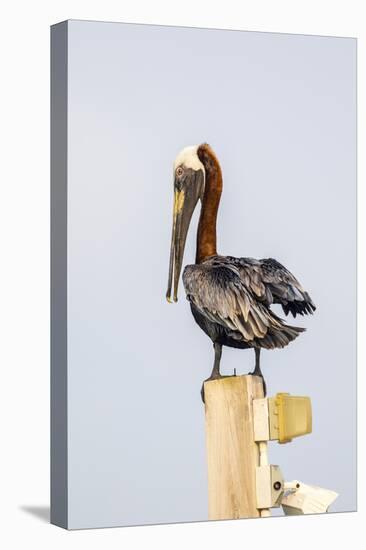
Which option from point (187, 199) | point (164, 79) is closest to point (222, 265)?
point (187, 199)

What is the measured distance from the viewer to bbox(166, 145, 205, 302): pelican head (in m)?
11.1

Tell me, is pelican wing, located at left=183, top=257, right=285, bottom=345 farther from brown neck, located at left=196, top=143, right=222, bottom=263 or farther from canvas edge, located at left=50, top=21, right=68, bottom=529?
canvas edge, located at left=50, top=21, right=68, bottom=529

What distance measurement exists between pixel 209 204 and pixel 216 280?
1.65ft

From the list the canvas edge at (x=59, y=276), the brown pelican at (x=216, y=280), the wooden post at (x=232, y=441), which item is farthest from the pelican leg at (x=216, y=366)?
the canvas edge at (x=59, y=276)

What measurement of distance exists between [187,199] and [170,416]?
1308 mm

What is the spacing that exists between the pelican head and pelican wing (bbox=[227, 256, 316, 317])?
33 centimetres

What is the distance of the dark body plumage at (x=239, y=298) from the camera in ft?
36.2

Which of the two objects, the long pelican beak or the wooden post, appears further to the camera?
the long pelican beak

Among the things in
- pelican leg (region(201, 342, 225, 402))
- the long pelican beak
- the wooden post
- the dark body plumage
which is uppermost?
the long pelican beak

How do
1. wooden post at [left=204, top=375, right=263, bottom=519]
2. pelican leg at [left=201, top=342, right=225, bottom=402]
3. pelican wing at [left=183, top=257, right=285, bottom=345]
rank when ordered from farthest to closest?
pelican leg at [left=201, top=342, right=225, bottom=402] < pelican wing at [left=183, top=257, right=285, bottom=345] < wooden post at [left=204, top=375, right=263, bottom=519]

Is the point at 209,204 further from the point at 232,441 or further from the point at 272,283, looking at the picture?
the point at 232,441

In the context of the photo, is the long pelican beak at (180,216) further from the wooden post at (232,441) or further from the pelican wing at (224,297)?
the wooden post at (232,441)

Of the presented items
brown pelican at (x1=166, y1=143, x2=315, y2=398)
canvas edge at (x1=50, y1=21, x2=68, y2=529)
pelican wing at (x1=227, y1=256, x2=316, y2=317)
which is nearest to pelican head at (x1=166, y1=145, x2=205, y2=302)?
brown pelican at (x1=166, y1=143, x2=315, y2=398)

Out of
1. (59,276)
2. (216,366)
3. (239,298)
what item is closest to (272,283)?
(239,298)
